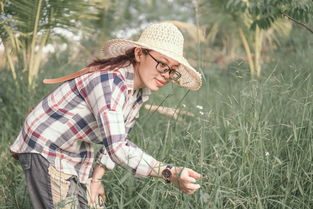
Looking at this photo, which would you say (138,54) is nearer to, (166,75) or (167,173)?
(166,75)

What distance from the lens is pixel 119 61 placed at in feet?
5.87

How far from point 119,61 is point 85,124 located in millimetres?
287

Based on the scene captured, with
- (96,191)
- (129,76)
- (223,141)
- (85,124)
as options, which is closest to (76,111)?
(85,124)

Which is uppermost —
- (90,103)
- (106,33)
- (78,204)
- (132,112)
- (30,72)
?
(90,103)

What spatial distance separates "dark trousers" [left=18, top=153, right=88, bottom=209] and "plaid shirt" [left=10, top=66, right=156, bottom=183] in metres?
0.03

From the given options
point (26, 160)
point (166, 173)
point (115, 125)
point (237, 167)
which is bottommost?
point (237, 167)

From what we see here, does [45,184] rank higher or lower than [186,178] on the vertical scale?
lower

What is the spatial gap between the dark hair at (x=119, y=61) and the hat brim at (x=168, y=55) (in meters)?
0.03

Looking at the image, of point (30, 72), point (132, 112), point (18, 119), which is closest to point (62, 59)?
point (30, 72)

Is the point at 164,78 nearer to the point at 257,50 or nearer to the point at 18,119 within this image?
the point at 18,119

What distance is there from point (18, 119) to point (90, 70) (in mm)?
1965

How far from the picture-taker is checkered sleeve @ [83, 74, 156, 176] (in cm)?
150

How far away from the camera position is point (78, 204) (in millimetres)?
1854

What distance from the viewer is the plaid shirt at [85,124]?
151cm
